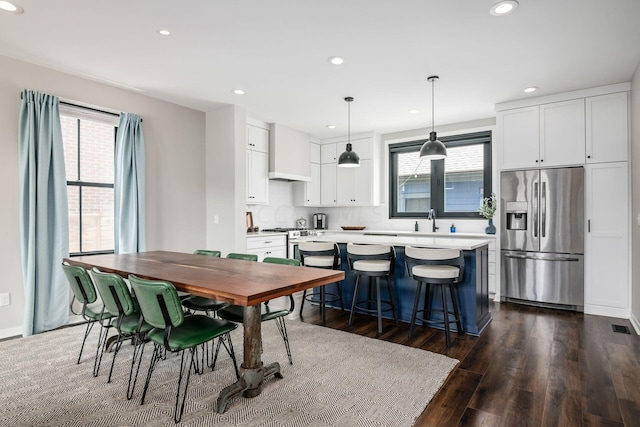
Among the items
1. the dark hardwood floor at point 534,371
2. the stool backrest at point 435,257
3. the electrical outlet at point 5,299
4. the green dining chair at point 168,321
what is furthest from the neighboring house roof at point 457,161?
the electrical outlet at point 5,299

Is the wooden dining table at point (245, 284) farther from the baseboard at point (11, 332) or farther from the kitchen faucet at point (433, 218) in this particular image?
the kitchen faucet at point (433, 218)

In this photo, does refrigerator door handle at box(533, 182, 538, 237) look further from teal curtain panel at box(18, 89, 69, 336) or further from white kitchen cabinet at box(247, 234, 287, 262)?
teal curtain panel at box(18, 89, 69, 336)

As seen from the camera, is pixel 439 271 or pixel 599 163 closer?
pixel 439 271

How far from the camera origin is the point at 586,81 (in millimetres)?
3904

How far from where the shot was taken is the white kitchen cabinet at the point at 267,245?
5.11 m

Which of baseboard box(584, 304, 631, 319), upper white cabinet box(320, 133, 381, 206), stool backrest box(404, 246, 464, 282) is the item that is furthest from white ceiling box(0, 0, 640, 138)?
baseboard box(584, 304, 631, 319)

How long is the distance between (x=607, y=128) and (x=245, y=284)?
443 cm

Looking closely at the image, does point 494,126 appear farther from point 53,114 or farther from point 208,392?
point 53,114

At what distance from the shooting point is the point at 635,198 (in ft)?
12.3

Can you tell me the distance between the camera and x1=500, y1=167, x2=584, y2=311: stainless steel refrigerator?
418 centimetres

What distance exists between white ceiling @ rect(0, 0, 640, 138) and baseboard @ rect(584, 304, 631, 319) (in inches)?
100

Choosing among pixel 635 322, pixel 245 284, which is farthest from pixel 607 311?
pixel 245 284

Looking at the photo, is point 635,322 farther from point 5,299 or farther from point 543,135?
point 5,299

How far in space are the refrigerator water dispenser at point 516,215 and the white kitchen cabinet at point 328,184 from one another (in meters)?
2.92
